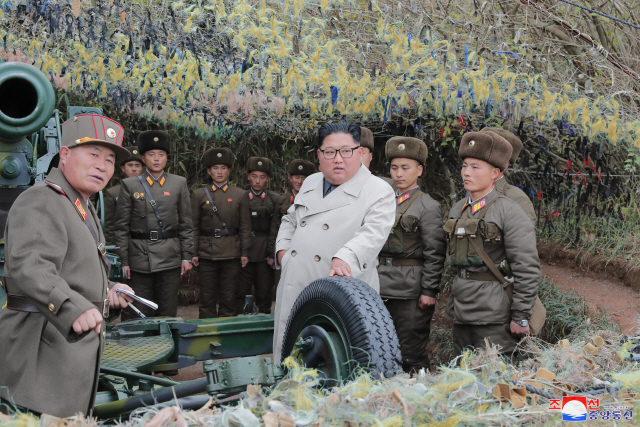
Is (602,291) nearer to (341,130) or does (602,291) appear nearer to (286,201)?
(286,201)

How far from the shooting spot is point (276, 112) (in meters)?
7.31

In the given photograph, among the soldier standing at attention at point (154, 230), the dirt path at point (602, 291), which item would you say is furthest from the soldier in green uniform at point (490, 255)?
the soldier standing at attention at point (154, 230)

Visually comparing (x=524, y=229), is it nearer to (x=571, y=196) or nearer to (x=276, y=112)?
(x=571, y=196)

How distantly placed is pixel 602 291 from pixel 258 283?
3.65m

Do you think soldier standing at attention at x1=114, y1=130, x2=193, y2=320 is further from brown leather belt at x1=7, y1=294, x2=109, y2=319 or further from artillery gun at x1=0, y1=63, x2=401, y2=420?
brown leather belt at x1=7, y1=294, x2=109, y2=319

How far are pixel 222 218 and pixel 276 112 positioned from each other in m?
1.52

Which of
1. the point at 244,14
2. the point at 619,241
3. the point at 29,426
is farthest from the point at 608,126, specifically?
the point at 29,426

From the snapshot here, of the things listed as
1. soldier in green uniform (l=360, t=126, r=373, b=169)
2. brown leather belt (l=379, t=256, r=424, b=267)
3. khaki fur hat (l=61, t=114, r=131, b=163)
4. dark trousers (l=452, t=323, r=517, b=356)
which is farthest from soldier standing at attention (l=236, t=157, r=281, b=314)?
khaki fur hat (l=61, t=114, r=131, b=163)

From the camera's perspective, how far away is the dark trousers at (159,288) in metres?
5.70

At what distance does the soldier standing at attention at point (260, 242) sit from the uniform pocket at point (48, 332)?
4.68 m

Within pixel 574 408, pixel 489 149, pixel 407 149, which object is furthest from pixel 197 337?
pixel 574 408

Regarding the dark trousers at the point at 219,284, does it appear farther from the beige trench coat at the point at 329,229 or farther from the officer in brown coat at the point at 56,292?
the officer in brown coat at the point at 56,292

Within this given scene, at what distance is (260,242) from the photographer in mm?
7023

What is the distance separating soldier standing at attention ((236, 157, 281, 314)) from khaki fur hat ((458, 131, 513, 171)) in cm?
360
